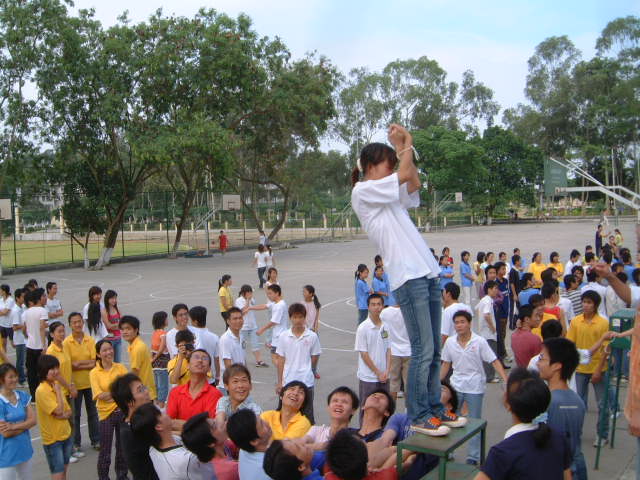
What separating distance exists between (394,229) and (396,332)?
3.76 meters

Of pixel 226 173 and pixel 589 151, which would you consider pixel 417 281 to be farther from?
pixel 589 151

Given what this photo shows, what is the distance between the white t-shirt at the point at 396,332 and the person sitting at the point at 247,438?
362 centimetres

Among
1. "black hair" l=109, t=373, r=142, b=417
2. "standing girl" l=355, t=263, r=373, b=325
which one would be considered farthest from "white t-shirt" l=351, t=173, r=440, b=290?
"standing girl" l=355, t=263, r=373, b=325

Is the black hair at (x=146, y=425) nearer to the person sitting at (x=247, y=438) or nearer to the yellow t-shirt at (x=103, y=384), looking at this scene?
the person sitting at (x=247, y=438)

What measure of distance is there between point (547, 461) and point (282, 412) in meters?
2.18

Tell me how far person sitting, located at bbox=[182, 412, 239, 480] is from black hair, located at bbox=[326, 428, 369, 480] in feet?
2.74

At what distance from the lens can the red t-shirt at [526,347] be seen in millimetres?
6883

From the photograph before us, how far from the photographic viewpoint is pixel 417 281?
11.8 ft

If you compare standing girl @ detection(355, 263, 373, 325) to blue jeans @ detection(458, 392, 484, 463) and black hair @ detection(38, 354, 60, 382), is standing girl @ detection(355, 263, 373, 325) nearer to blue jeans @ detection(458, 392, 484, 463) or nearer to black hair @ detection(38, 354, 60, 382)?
blue jeans @ detection(458, 392, 484, 463)

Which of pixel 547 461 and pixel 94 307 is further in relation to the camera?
pixel 94 307

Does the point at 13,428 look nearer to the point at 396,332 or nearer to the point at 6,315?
the point at 396,332

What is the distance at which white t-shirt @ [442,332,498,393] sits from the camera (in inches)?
249

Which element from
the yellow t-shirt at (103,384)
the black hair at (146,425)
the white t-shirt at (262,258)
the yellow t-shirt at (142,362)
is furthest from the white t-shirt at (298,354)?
the white t-shirt at (262,258)

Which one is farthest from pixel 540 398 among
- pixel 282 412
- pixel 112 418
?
pixel 112 418
